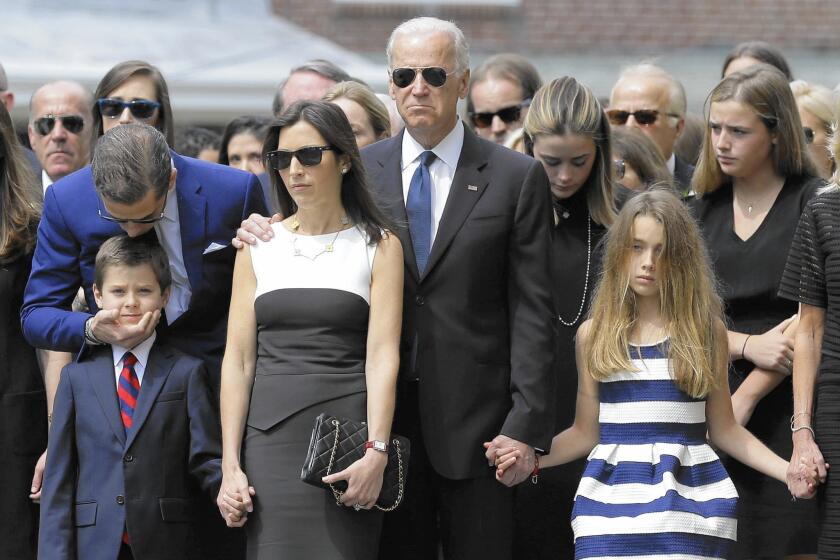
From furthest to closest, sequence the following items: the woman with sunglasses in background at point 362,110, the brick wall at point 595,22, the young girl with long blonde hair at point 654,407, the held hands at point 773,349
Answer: the brick wall at point 595,22 → the woman with sunglasses in background at point 362,110 → the held hands at point 773,349 → the young girl with long blonde hair at point 654,407

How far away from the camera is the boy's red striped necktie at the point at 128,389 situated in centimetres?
505

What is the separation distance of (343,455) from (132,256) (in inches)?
41.3

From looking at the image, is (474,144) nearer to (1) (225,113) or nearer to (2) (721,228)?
(2) (721,228)

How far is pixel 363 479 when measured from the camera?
182 inches

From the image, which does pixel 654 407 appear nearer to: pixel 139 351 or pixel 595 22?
pixel 139 351

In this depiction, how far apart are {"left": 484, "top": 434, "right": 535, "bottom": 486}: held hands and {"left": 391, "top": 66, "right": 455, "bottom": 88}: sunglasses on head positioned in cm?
121

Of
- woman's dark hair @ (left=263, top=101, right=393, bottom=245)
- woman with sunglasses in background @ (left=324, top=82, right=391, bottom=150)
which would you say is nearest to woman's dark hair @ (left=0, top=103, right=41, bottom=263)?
woman's dark hair @ (left=263, top=101, right=393, bottom=245)

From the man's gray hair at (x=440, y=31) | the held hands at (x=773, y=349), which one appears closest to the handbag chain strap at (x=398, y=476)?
the man's gray hair at (x=440, y=31)

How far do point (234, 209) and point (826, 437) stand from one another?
2.15 m

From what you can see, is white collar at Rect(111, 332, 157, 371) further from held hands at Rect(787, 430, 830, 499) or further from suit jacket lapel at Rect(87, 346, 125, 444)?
held hands at Rect(787, 430, 830, 499)

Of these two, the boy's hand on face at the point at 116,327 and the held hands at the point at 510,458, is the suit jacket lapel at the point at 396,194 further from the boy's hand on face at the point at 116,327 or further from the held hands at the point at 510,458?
the boy's hand on face at the point at 116,327

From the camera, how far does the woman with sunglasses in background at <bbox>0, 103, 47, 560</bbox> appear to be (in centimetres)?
548

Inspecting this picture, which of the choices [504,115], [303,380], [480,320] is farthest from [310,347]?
[504,115]

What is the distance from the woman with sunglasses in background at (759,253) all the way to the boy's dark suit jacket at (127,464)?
193cm
